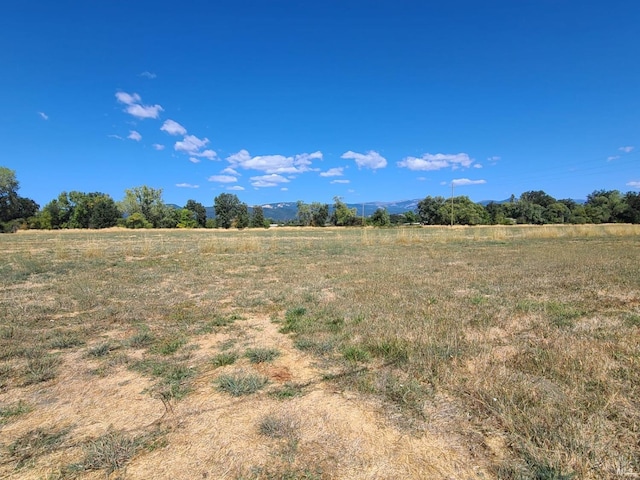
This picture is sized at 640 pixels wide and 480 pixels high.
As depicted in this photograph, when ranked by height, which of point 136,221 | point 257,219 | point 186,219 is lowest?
point 136,221

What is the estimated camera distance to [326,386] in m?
2.89

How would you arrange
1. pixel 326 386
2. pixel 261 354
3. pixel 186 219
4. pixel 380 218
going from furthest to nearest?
pixel 186 219
pixel 380 218
pixel 261 354
pixel 326 386

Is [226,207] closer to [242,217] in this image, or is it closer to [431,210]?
[242,217]

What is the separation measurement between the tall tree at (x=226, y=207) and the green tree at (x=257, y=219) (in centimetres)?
429

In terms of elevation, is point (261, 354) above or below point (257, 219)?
below

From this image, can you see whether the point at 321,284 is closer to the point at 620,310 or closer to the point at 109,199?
the point at 620,310

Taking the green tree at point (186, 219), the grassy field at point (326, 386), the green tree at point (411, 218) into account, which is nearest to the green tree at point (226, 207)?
the green tree at point (186, 219)

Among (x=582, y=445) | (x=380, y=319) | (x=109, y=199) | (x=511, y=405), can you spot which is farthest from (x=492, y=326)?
(x=109, y=199)

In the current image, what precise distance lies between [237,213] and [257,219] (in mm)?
5584

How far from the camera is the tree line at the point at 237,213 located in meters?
59.7

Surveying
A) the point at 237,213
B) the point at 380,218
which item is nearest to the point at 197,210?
the point at 237,213

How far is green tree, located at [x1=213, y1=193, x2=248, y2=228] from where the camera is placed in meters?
76.7

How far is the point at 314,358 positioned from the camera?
3529mm

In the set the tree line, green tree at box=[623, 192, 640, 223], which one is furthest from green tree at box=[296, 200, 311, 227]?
green tree at box=[623, 192, 640, 223]
